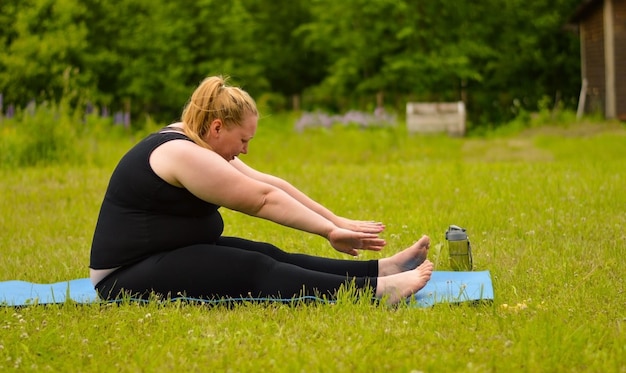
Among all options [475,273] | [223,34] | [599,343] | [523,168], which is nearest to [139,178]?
[475,273]

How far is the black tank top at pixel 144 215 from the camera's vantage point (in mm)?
4547

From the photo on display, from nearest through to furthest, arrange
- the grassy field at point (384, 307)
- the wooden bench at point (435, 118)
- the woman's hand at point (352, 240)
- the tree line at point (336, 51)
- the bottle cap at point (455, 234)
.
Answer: the grassy field at point (384, 307) < the woman's hand at point (352, 240) < the bottle cap at point (455, 234) < the wooden bench at point (435, 118) < the tree line at point (336, 51)

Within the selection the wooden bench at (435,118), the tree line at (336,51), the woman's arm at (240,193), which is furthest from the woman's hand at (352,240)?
the tree line at (336,51)

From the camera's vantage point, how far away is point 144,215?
4.59 m

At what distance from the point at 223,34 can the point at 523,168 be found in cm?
2226

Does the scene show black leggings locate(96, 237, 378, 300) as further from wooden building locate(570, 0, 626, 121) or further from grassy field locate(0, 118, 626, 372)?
wooden building locate(570, 0, 626, 121)

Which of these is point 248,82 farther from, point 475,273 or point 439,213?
point 475,273

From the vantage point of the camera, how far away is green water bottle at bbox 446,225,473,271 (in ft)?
17.5

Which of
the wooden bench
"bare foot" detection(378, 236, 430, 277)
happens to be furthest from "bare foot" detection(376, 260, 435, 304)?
the wooden bench

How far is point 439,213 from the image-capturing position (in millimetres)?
7379

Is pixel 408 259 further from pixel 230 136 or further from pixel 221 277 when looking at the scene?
pixel 230 136

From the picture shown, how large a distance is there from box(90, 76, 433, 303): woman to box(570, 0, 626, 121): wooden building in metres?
18.3

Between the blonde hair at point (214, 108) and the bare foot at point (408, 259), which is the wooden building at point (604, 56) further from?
the blonde hair at point (214, 108)

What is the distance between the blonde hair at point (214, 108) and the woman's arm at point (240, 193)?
0.64 ft
